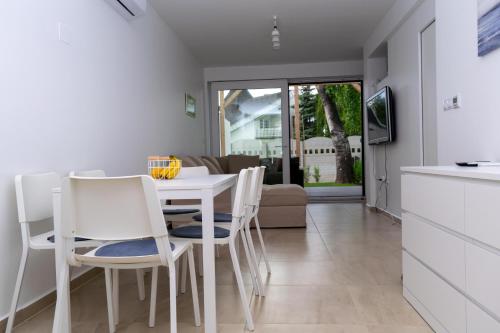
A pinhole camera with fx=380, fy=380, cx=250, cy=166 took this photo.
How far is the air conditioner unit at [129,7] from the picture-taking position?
11.0 feet

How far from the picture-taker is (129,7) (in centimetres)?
349

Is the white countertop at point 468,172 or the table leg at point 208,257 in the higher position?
the white countertop at point 468,172

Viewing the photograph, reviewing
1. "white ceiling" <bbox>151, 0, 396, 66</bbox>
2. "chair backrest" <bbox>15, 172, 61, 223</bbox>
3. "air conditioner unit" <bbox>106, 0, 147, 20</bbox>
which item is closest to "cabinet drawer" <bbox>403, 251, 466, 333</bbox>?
"chair backrest" <bbox>15, 172, 61, 223</bbox>

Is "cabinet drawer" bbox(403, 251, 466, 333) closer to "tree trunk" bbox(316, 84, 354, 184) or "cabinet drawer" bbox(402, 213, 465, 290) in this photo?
"cabinet drawer" bbox(402, 213, 465, 290)

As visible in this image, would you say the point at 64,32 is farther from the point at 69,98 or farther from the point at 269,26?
the point at 269,26

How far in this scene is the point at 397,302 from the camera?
2.20 m

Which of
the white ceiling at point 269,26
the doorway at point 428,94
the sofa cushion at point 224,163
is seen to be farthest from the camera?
the sofa cushion at point 224,163

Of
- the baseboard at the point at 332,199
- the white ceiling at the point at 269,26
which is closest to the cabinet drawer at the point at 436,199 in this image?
the white ceiling at the point at 269,26

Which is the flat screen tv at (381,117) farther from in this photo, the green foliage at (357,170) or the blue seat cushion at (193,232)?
the green foliage at (357,170)

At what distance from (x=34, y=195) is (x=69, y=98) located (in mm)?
868

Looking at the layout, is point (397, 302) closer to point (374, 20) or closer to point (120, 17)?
point (120, 17)

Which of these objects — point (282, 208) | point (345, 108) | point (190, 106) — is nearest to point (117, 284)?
point (282, 208)

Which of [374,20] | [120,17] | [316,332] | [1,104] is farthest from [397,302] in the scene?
[374,20]

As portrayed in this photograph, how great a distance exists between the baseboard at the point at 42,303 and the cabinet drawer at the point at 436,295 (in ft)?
7.10
